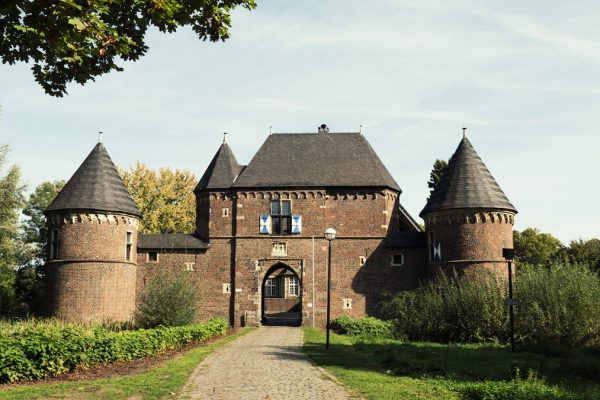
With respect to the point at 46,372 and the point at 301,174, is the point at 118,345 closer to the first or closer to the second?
the point at 46,372

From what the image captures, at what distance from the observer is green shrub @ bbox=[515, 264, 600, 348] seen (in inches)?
788

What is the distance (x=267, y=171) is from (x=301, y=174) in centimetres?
204

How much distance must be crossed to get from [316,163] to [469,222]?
9759 mm

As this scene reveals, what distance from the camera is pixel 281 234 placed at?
33781 mm

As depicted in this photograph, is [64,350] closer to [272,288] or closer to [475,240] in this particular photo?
[475,240]

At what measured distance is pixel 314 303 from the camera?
109 feet

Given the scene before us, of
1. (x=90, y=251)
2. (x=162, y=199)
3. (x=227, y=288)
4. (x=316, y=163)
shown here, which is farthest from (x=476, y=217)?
(x=162, y=199)

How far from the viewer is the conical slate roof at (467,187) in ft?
98.4

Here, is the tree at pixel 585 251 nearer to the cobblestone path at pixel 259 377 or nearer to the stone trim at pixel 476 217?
the stone trim at pixel 476 217

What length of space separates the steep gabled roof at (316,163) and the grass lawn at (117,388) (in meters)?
20.3

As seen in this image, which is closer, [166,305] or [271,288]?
[166,305]

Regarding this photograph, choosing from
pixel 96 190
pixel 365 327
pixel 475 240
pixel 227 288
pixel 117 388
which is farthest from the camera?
pixel 227 288

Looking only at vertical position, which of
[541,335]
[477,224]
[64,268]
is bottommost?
[541,335]

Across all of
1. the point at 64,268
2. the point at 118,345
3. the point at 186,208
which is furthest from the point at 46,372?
the point at 186,208
